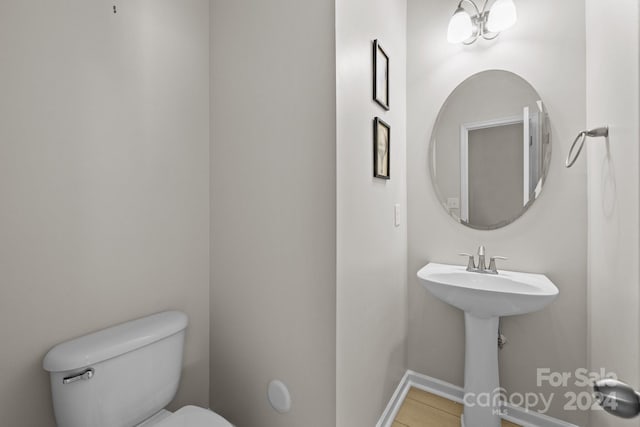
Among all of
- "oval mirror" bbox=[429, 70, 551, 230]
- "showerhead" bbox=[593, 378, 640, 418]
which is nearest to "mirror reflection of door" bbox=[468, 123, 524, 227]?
"oval mirror" bbox=[429, 70, 551, 230]

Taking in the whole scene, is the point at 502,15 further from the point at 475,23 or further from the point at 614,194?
the point at 614,194

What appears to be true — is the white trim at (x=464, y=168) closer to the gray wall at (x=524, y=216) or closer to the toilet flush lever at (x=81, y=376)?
the gray wall at (x=524, y=216)

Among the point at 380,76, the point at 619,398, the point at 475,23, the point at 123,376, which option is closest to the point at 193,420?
the point at 123,376

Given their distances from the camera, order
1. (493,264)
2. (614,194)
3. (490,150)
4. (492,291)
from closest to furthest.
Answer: (614,194) → (492,291) → (493,264) → (490,150)

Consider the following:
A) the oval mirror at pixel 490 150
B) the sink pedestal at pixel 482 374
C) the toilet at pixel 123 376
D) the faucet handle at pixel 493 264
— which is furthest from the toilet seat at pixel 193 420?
the oval mirror at pixel 490 150

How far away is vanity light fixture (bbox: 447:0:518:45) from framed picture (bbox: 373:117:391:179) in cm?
69

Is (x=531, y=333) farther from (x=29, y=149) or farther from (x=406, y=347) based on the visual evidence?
(x=29, y=149)

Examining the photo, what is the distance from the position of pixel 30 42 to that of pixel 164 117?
1.46ft

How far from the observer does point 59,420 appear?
86cm

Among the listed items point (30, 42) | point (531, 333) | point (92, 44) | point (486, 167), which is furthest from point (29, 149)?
point (531, 333)

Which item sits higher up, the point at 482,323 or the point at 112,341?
the point at 112,341

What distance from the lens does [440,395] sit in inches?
65.6

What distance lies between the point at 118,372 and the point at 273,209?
80 cm

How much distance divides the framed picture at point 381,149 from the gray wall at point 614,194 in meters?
A: 0.81
